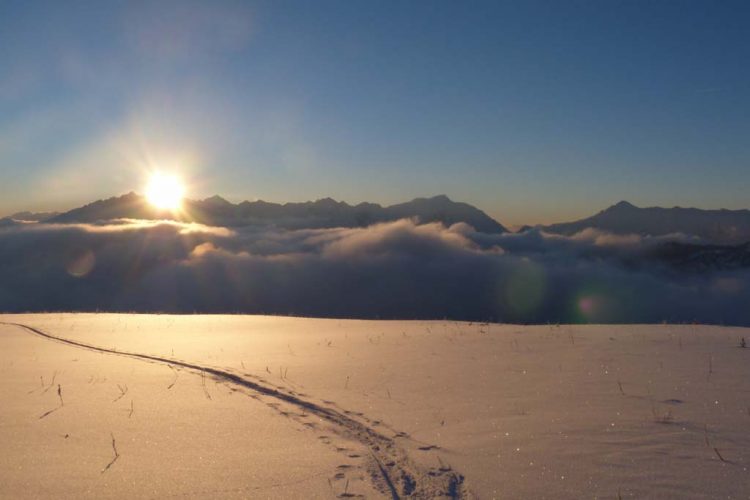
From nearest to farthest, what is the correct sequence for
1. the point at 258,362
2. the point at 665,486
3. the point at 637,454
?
the point at 665,486
the point at 637,454
the point at 258,362

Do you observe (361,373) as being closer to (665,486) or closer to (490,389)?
(490,389)

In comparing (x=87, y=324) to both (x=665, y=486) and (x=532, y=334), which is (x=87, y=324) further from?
(x=665, y=486)

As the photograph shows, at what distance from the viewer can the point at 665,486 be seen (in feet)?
10.6

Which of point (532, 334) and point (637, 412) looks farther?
point (532, 334)

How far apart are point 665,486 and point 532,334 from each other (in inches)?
289

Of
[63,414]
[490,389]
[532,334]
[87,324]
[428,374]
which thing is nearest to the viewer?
Answer: [63,414]

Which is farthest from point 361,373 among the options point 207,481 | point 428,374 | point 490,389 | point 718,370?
point 718,370

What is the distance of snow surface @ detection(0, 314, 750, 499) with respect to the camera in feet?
11.2

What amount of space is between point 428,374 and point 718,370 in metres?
3.34

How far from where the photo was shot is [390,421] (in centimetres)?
488

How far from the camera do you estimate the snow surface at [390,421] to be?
3.42 m

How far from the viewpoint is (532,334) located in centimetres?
1044

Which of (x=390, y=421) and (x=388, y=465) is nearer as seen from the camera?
(x=388, y=465)

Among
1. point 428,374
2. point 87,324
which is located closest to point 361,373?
point 428,374
